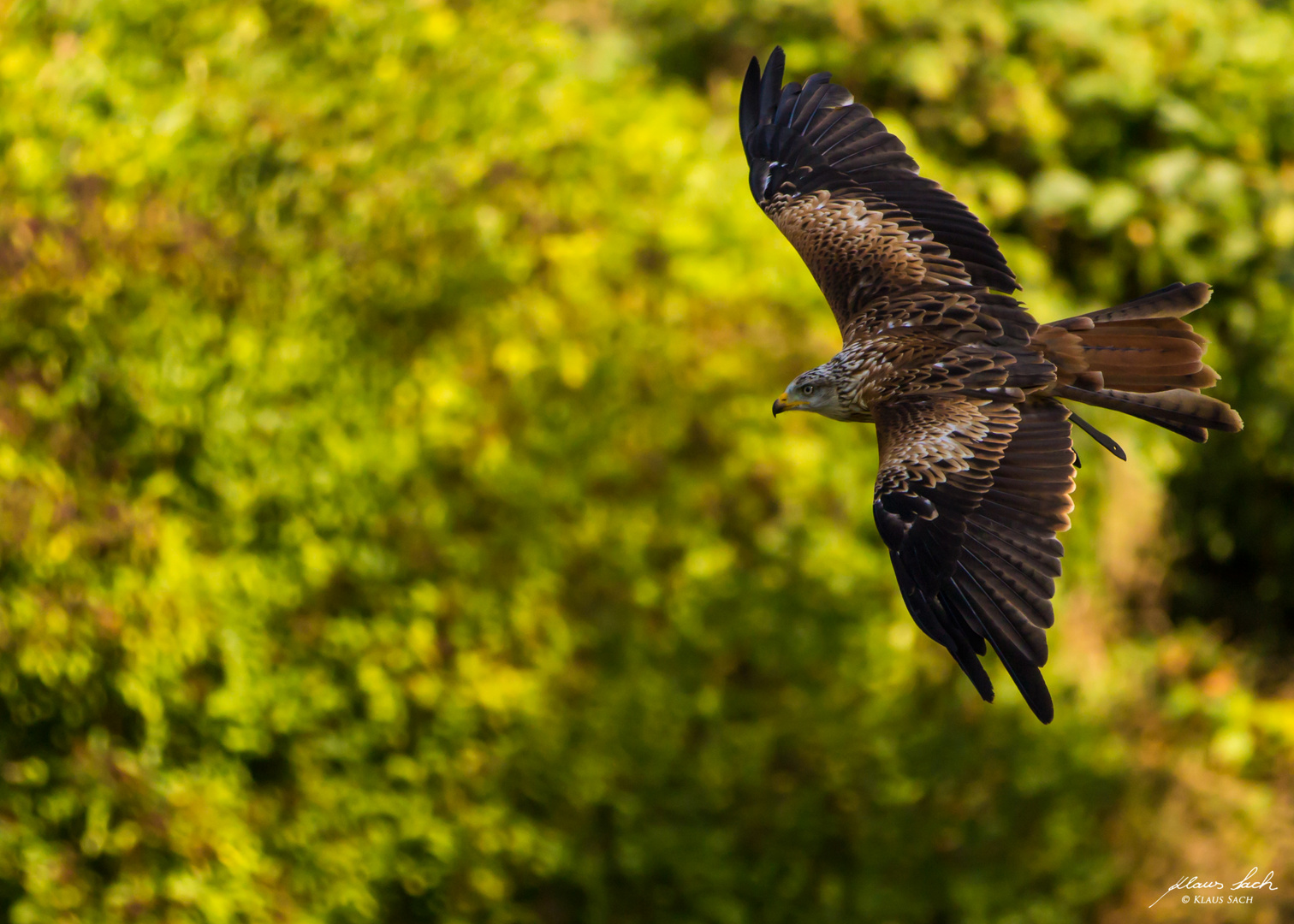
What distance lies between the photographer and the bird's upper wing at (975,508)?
291 centimetres

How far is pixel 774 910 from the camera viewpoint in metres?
5.88

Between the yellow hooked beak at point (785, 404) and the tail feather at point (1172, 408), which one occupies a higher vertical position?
the yellow hooked beak at point (785, 404)

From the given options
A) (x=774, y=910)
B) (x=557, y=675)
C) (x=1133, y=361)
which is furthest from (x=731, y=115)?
(x=1133, y=361)

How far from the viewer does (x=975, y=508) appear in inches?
124

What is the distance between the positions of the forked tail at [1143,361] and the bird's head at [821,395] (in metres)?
0.44

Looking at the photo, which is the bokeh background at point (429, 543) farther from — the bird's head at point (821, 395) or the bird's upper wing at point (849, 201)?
the bird's head at point (821, 395)

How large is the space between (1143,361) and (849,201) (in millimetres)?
1017

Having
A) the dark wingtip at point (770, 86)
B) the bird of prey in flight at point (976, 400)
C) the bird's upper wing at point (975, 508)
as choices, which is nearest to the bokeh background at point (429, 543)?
the dark wingtip at point (770, 86)

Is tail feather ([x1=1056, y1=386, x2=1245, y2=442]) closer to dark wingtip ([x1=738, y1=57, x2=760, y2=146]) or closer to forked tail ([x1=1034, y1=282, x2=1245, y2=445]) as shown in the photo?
forked tail ([x1=1034, y1=282, x2=1245, y2=445])

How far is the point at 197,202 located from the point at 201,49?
805mm

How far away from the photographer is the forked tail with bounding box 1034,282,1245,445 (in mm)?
3158
